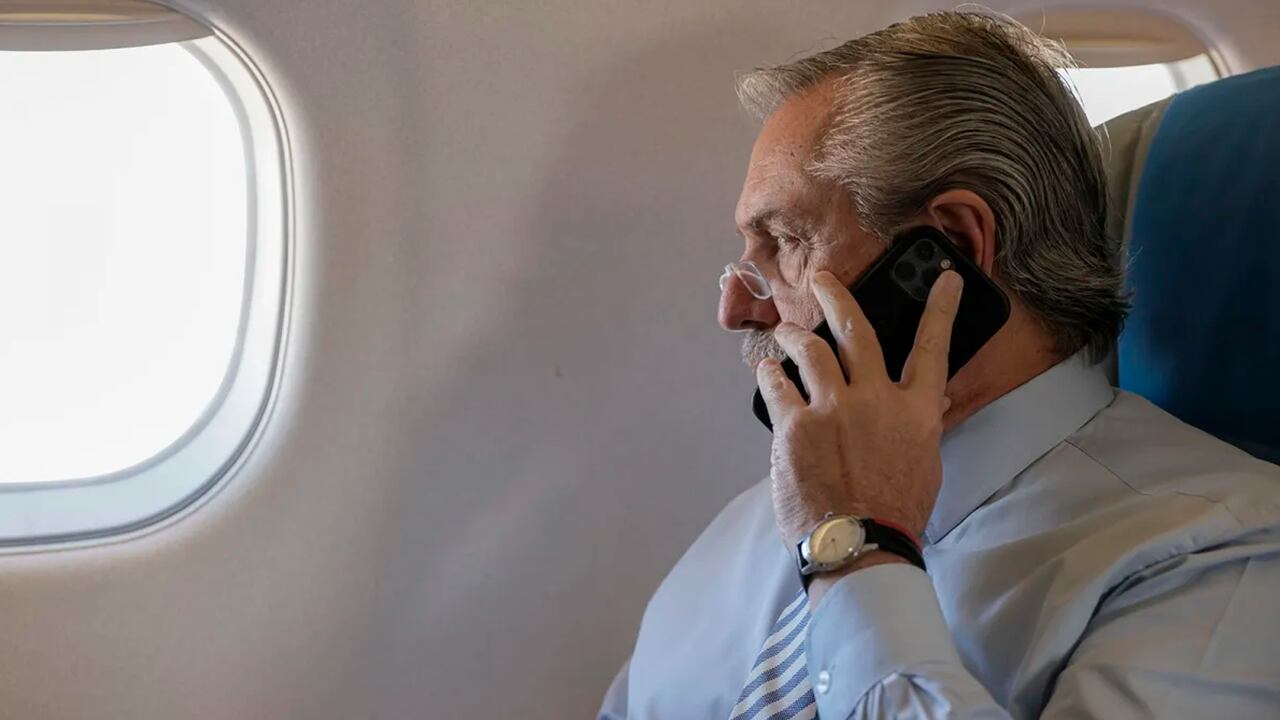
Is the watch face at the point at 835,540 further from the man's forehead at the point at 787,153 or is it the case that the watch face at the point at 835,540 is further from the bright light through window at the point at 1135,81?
the bright light through window at the point at 1135,81

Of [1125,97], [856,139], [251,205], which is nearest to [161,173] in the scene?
[251,205]

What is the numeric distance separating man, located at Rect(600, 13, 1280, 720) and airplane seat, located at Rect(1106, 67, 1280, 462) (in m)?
0.08

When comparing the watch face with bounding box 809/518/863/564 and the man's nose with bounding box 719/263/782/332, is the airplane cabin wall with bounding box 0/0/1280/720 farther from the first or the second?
the watch face with bounding box 809/518/863/564

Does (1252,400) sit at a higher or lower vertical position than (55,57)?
lower

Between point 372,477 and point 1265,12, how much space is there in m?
1.55

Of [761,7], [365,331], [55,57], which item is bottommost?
[365,331]

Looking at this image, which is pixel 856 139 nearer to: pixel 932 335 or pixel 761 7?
pixel 932 335

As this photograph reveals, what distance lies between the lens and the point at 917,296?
1.17 m

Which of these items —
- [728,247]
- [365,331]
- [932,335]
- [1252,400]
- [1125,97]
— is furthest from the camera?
[1125,97]

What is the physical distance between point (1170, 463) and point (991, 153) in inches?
13.8

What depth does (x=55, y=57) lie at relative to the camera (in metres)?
1.90

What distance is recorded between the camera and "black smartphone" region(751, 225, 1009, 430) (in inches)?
46.1

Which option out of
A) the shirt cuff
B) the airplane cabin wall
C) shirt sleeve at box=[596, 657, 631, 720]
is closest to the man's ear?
the shirt cuff

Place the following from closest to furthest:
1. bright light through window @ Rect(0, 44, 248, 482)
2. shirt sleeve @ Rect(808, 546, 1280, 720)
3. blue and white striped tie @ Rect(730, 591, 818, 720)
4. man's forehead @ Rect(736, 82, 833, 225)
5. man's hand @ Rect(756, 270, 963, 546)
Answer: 1. shirt sleeve @ Rect(808, 546, 1280, 720)
2. man's hand @ Rect(756, 270, 963, 546)
3. blue and white striped tie @ Rect(730, 591, 818, 720)
4. man's forehead @ Rect(736, 82, 833, 225)
5. bright light through window @ Rect(0, 44, 248, 482)
